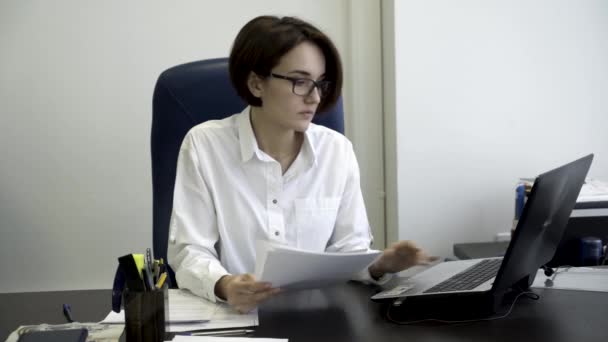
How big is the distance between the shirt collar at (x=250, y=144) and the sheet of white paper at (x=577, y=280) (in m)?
0.56

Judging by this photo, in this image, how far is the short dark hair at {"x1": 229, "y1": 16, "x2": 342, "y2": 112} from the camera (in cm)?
155

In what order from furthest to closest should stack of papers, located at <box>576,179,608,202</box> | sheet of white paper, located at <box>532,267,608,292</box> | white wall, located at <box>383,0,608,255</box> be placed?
white wall, located at <box>383,0,608,255</box>, stack of papers, located at <box>576,179,608,202</box>, sheet of white paper, located at <box>532,267,608,292</box>

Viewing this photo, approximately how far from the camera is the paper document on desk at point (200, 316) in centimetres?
114

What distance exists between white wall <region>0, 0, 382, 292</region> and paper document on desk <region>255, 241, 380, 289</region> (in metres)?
1.46

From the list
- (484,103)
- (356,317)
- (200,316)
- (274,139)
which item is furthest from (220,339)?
(484,103)

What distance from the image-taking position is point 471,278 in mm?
1319

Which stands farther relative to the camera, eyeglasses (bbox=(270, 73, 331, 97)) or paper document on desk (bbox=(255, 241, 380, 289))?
eyeglasses (bbox=(270, 73, 331, 97))

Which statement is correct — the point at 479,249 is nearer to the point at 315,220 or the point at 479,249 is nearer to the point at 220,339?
the point at 315,220

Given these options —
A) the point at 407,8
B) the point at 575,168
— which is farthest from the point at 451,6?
the point at 575,168

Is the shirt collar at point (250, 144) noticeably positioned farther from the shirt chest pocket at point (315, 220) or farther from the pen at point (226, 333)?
the pen at point (226, 333)

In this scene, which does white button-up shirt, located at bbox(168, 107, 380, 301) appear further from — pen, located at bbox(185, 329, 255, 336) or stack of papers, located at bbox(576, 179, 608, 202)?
stack of papers, located at bbox(576, 179, 608, 202)

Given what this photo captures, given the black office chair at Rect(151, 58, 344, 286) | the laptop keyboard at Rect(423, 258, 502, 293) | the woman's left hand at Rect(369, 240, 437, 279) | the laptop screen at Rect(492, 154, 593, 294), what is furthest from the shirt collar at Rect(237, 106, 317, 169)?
the laptop screen at Rect(492, 154, 593, 294)

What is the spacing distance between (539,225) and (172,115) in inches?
35.7

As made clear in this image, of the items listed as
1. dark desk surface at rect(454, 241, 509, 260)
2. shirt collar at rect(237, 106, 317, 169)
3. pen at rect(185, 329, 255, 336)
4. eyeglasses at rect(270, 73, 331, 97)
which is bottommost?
dark desk surface at rect(454, 241, 509, 260)
